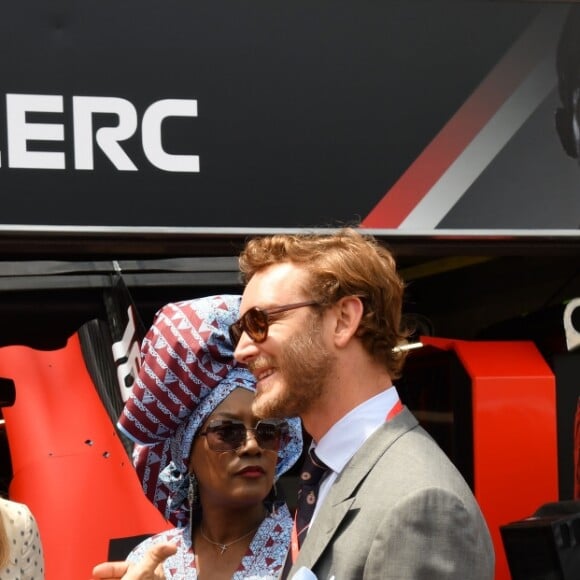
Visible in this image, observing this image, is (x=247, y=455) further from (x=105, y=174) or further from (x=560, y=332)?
(x=560, y=332)

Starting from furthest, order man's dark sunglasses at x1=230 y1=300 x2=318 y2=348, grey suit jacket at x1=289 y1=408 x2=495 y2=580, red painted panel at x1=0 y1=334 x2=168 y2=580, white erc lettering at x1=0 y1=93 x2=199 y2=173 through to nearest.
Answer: red painted panel at x1=0 y1=334 x2=168 y2=580
white erc lettering at x1=0 y1=93 x2=199 y2=173
man's dark sunglasses at x1=230 y1=300 x2=318 y2=348
grey suit jacket at x1=289 y1=408 x2=495 y2=580

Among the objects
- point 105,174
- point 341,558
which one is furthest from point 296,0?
point 341,558

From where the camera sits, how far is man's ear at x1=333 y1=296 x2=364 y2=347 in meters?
2.01

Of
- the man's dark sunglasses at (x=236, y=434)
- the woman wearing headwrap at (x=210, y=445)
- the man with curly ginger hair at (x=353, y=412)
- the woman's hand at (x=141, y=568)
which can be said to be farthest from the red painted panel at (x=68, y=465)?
the man with curly ginger hair at (x=353, y=412)

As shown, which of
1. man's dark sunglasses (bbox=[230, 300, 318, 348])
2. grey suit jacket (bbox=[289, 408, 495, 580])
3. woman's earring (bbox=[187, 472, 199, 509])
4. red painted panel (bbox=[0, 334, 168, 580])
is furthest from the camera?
red painted panel (bbox=[0, 334, 168, 580])

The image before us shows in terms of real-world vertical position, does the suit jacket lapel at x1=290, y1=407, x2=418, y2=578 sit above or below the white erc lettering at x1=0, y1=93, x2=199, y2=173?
below

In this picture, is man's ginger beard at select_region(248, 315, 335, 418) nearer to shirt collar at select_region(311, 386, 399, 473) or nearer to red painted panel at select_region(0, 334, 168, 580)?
shirt collar at select_region(311, 386, 399, 473)

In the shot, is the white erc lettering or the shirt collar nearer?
the shirt collar

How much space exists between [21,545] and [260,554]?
24.3 inches

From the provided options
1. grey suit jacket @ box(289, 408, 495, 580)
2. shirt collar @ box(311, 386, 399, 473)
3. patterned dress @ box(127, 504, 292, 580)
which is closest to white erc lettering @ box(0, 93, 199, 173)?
patterned dress @ box(127, 504, 292, 580)

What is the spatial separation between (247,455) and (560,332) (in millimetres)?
1910

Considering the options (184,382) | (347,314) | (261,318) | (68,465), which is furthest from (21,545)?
(347,314)

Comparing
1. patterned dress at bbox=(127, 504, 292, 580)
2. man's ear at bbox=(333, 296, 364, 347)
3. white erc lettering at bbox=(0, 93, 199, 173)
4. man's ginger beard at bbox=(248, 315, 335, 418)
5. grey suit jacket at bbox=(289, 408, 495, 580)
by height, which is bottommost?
patterned dress at bbox=(127, 504, 292, 580)

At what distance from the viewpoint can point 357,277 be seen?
205cm
